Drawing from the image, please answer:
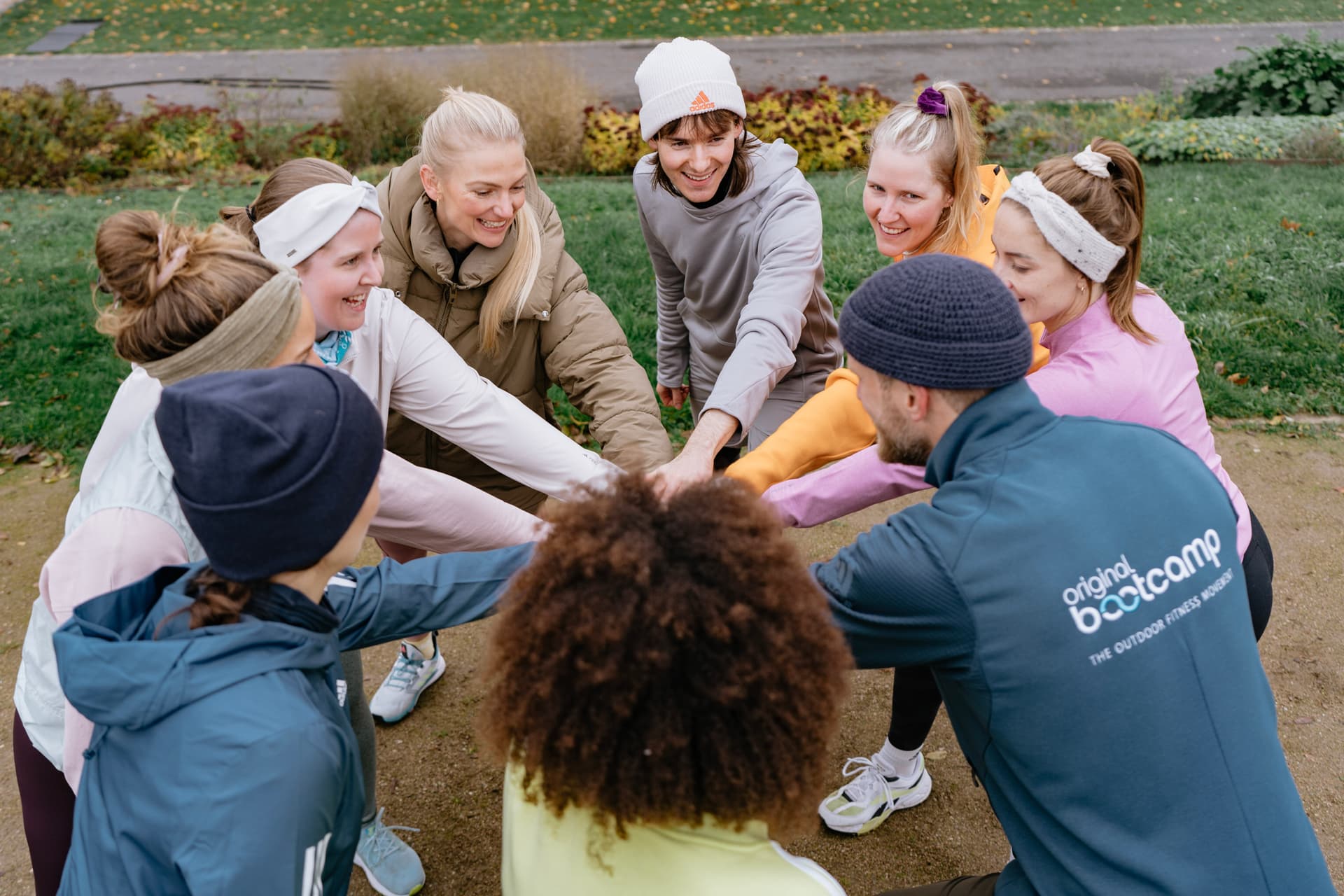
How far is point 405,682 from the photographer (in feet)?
14.0

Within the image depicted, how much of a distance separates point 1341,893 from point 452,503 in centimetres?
313

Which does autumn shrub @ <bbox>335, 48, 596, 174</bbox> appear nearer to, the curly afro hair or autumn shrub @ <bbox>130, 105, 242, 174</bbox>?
autumn shrub @ <bbox>130, 105, 242, 174</bbox>

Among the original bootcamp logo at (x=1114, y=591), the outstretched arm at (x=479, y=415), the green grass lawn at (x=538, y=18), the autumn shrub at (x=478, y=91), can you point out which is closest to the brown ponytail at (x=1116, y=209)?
the original bootcamp logo at (x=1114, y=591)

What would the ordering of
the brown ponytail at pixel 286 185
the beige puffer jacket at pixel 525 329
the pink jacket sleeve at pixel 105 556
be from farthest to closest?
1. the beige puffer jacket at pixel 525 329
2. the brown ponytail at pixel 286 185
3. the pink jacket sleeve at pixel 105 556

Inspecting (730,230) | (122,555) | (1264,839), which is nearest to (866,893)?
(1264,839)

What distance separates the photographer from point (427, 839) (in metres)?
3.71

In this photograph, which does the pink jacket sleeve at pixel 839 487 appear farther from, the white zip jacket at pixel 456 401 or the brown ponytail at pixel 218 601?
the brown ponytail at pixel 218 601

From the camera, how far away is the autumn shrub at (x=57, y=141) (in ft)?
37.8

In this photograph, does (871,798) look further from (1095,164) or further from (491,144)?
(491,144)

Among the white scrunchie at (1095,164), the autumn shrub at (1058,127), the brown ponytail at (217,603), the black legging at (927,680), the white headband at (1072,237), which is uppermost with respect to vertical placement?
the white scrunchie at (1095,164)

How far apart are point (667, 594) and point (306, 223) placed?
1808 millimetres

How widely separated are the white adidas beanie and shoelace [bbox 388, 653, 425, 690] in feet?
7.48

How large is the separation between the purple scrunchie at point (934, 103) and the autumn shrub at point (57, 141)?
437 inches

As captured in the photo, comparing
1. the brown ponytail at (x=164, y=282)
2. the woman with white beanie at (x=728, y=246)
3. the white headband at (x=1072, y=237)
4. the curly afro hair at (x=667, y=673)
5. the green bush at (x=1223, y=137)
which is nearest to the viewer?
the curly afro hair at (x=667, y=673)
